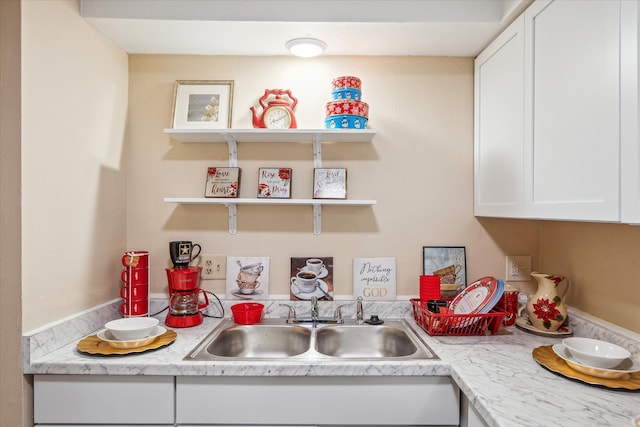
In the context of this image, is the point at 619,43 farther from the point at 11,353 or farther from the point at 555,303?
the point at 11,353

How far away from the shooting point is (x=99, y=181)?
1644 millimetres

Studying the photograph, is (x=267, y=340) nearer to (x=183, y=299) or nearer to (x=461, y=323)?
(x=183, y=299)

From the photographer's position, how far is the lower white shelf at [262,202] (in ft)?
5.52

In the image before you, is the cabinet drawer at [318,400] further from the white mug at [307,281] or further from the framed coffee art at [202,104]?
the framed coffee art at [202,104]

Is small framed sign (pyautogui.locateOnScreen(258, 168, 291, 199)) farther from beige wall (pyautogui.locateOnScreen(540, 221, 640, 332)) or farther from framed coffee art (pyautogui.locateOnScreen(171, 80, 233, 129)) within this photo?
beige wall (pyautogui.locateOnScreen(540, 221, 640, 332))

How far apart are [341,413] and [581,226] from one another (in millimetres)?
1233

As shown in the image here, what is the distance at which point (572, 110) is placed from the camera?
115 centimetres

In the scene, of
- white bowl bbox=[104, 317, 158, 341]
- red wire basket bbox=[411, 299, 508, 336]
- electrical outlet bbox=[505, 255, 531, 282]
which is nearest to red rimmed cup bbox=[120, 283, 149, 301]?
white bowl bbox=[104, 317, 158, 341]

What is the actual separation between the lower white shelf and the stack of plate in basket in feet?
1.09

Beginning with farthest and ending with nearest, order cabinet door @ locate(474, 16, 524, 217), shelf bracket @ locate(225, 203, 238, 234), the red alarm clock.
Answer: shelf bracket @ locate(225, 203, 238, 234) → the red alarm clock → cabinet door @ locate(474, 16, 524, 217)

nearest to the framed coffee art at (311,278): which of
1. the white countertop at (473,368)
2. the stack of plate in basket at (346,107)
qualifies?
the white countertop at (473,368)

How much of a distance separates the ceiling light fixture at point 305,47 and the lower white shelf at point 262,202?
67cm

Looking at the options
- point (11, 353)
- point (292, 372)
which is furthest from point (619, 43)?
point (11, 353)

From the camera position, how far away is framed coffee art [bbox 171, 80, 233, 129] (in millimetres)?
1836
